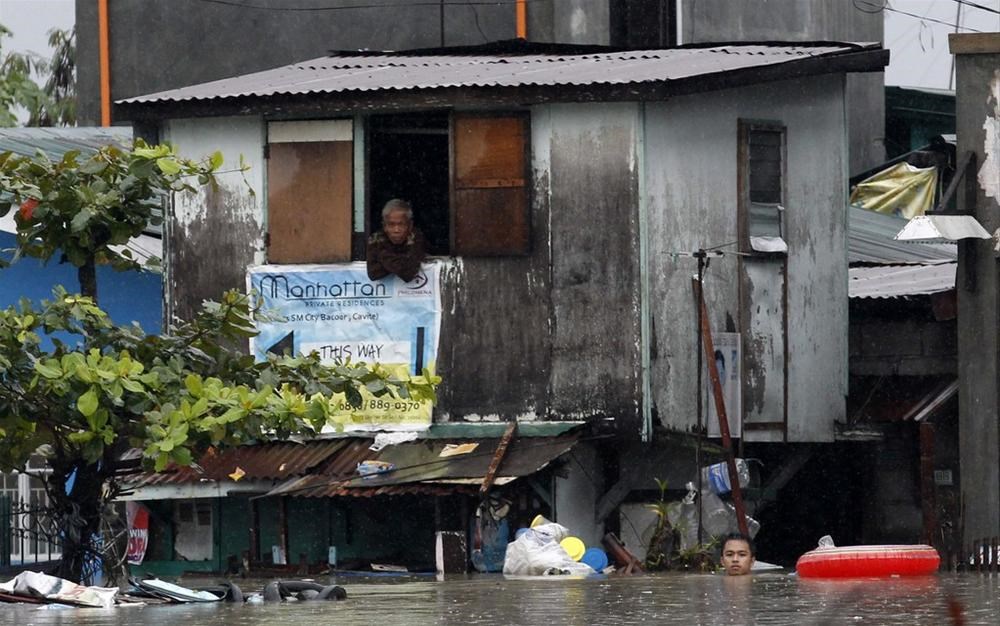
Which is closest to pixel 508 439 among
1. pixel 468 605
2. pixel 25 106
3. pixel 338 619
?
pixel 468 605

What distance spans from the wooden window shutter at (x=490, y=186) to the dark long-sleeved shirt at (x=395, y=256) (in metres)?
0.37

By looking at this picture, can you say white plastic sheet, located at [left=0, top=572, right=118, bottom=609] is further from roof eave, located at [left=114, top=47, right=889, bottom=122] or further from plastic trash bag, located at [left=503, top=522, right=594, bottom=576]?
roof eave, located at [left=114, top=47, right=889, bottom=122]

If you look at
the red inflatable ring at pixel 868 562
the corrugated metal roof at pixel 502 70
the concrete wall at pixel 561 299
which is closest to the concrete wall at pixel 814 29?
the corrugated metal roof at pixel 502 70

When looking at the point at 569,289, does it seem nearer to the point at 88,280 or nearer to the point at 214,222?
the point at 214,222

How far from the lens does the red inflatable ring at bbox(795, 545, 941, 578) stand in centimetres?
1577

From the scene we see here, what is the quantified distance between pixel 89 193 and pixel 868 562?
6.48 meters

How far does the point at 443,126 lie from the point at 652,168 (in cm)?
228

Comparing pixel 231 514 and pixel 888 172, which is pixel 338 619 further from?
pixel 888 172

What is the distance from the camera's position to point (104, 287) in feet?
78.6

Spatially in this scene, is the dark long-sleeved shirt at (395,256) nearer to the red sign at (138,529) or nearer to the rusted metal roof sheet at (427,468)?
the rusted metal roof sheet at (427,468)

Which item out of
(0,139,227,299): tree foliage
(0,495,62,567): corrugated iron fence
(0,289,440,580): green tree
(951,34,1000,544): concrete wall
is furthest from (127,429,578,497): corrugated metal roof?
(0,139,227,299): tree foliage

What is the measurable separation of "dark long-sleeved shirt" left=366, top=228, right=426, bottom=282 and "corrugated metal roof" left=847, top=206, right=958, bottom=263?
6.55 m

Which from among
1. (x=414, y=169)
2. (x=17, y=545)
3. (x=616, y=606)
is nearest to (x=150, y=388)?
(x=616, y=606)

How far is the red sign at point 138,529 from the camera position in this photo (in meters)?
21.9
